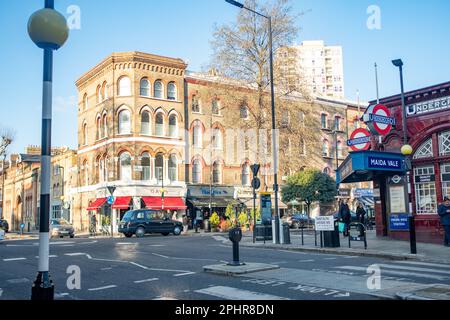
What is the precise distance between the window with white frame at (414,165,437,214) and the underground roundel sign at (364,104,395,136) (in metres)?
2.19

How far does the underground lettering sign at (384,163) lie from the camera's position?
17500mm

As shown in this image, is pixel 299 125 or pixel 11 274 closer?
pixel 11 274

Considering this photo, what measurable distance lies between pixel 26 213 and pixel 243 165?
1232 inches

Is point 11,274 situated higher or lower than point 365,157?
lower

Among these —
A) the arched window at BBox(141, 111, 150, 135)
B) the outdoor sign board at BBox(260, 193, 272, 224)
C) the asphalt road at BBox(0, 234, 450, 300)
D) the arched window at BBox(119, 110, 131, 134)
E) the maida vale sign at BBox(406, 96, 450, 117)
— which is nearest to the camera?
the asphalt road at BBox(0, 234, 450, 300)

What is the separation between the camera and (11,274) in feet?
36.9

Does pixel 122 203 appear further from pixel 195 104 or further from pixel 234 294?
pixel 234 294

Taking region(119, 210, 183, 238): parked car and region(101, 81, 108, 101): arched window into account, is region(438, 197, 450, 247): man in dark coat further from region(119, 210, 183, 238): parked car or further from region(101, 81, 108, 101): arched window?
region(101, 81, 108, 101): arched window

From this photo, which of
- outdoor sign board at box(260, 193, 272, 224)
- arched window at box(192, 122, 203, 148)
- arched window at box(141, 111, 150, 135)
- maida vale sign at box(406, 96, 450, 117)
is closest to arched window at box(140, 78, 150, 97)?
arched window at box(141, 111, 150, 135)

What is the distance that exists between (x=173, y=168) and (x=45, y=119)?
33.4m

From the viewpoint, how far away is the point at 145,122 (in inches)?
1508

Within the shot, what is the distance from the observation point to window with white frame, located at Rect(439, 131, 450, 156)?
18.0 metres

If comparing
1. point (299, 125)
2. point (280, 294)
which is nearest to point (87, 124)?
point (299, 125)
